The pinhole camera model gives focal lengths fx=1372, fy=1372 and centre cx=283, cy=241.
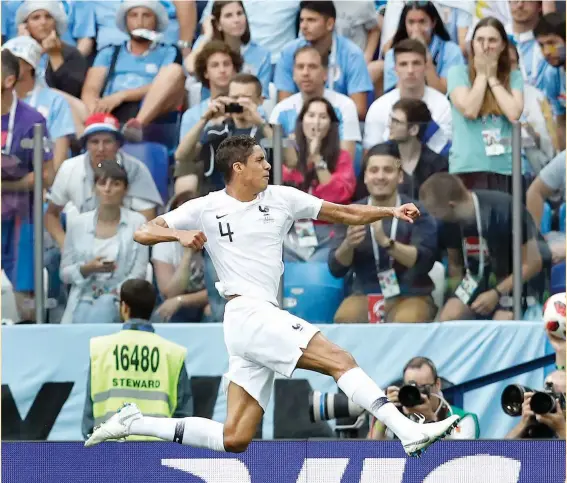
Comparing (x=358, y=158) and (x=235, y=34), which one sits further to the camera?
(x=235, y=34)

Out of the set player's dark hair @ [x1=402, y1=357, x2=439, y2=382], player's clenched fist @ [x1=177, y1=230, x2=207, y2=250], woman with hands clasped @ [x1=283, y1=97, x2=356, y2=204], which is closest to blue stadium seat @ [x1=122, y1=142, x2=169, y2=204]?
woman with hands clasped @ [x1=283, y1=97, x2=356, y2=204]

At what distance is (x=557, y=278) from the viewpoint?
10.4m

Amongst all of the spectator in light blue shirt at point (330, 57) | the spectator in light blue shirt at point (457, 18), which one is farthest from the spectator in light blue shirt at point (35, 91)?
the spectator in light blue shirt at point (457, 18)

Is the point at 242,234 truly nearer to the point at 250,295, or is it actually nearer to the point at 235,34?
the point at 250,295

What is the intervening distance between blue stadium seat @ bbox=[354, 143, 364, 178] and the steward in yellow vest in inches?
79.2

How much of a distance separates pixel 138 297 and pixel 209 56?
2801mm

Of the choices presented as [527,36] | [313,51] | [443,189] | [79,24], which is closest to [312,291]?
[443,189]

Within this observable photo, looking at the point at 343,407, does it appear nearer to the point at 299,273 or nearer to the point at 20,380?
the point at 299,273

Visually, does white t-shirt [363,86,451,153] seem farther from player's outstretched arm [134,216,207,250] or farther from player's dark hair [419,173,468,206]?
player's outstretched arm [134,216,207,250]

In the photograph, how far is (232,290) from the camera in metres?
7.86

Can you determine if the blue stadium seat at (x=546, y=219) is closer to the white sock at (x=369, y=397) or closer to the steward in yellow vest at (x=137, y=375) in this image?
the steward in yellow vest at (x=137, y=375)

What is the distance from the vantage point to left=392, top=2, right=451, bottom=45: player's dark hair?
11703 millimetres

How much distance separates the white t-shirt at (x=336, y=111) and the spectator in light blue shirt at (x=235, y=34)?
0.54 m

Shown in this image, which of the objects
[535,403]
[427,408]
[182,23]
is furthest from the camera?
[182,23]
